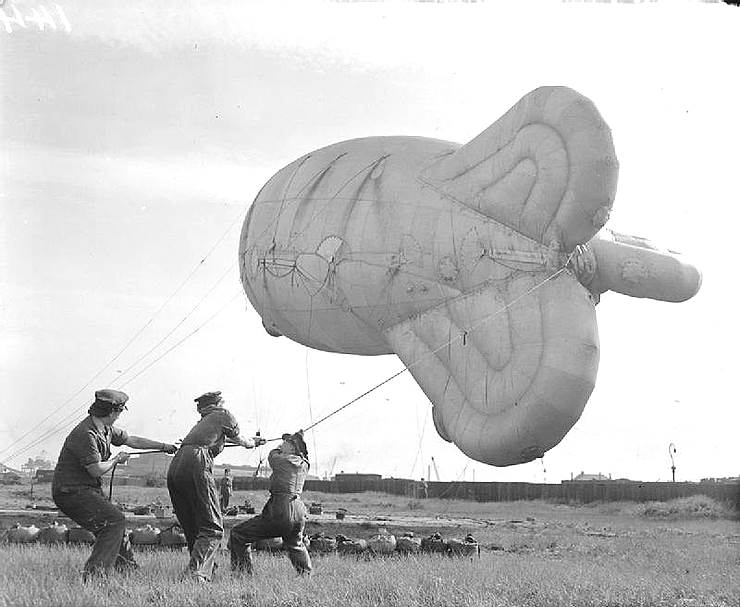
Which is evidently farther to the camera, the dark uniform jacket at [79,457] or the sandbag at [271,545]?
the sandbag at [271,545]

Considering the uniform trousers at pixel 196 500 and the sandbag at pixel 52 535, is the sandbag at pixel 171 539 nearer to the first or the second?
the sandbag at pixel 52 535

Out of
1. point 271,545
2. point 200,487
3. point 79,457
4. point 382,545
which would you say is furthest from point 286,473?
point 382,545

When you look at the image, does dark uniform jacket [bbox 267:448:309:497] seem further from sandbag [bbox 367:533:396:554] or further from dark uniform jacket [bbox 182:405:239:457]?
sandbag [bbox 367:533:396:554]

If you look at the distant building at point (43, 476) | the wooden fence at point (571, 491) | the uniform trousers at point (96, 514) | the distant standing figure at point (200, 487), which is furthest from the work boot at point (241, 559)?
the distant building at point (43, 476)

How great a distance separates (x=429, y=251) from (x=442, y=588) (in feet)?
23.9

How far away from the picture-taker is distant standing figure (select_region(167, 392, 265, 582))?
1077cm

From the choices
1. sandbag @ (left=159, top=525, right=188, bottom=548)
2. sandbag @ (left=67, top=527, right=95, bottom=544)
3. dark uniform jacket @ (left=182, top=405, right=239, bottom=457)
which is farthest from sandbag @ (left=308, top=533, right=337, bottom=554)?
dark uniform jacket @ (left=182, top=405, right=239, bottom=457)

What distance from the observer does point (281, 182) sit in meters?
20.0

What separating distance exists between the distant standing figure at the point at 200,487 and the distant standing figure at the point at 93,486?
0.69 meters

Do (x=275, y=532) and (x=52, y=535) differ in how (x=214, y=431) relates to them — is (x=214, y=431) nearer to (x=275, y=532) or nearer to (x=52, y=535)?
(x=275, y=532)

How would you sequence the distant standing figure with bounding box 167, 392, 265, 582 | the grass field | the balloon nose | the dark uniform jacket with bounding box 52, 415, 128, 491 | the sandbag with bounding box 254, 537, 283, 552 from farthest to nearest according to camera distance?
the balloon nose < the sandbag with bounding box 254, 537, 283, 552 < the distant standing figure with bounding box 167, 392, 265, 582 < the dark uniform jacket with bounding box 52, 415, 128, 491 < the grass field

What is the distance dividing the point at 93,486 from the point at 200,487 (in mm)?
1135

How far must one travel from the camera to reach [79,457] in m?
10.5

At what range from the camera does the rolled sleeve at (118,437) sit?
1104cm
